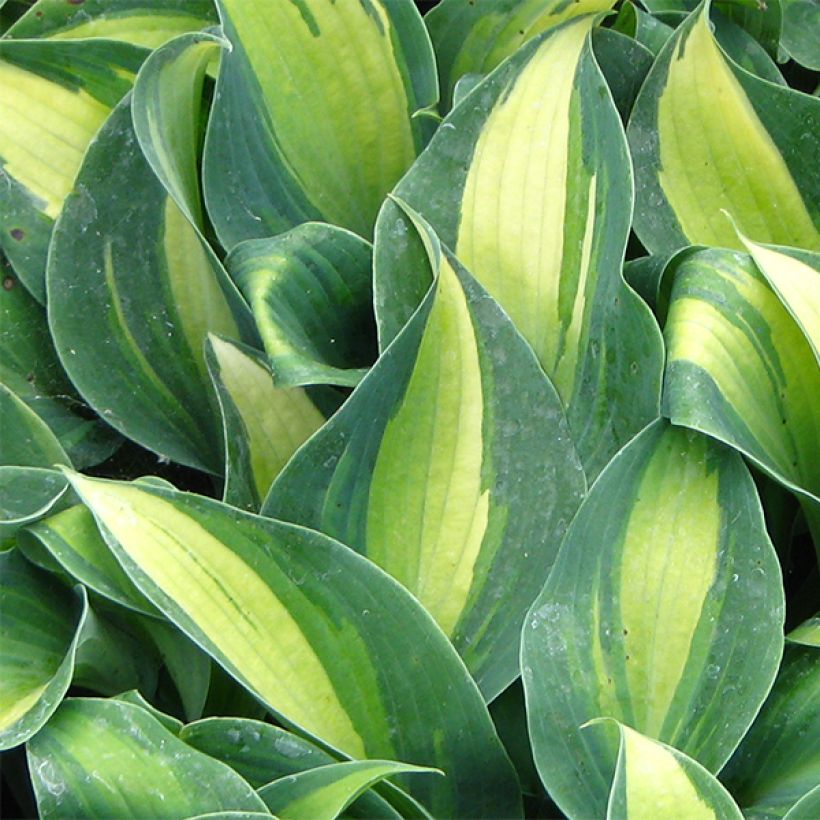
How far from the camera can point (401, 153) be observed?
0.95 m

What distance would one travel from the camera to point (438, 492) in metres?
0.74

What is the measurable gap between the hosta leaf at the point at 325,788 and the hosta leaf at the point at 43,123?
447 millimetres

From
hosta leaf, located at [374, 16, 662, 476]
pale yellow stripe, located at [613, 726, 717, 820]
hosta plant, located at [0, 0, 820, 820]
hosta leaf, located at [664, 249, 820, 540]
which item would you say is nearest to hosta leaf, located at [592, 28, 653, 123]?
hosta plant, located at [0, 0, 820, 820]

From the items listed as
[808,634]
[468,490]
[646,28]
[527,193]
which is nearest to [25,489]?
[468,490]

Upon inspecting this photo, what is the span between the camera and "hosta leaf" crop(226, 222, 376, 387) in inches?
30.9

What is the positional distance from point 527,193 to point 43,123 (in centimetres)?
40

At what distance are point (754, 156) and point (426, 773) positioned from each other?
0.52m

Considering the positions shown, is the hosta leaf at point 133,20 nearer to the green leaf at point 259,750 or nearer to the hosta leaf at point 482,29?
the hosta leaf at point 482,29

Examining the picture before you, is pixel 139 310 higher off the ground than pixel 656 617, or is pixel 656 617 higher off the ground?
pixel 139 310

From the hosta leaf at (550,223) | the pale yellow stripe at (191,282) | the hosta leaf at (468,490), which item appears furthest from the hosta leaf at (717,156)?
the pale yellow stripe at (191,282)

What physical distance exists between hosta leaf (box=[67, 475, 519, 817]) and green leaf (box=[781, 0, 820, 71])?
638 mm

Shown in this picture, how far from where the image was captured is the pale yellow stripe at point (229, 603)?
2.19 feet

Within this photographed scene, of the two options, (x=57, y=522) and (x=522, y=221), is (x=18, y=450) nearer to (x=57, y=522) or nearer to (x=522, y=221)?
(x=57, y=522)

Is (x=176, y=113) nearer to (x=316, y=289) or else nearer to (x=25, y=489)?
(x=316, y=289)
